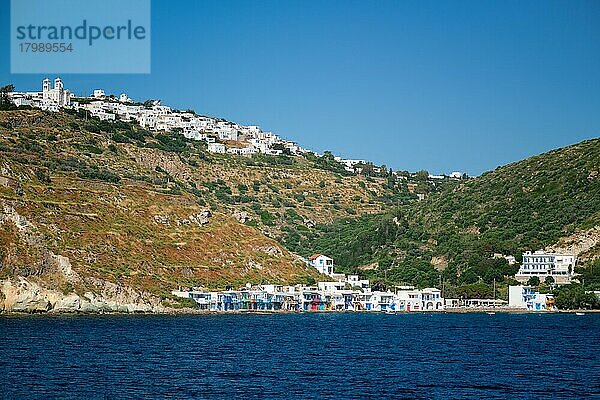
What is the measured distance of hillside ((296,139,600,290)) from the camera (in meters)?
121

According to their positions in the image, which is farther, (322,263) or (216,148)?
(216,148)

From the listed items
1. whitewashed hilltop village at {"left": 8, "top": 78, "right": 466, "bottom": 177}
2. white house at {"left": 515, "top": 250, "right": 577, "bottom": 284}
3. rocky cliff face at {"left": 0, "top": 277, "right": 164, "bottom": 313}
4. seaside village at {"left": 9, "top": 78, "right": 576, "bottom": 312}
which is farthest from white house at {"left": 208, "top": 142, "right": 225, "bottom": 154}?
rocky cliff face at {"left": 0, "top": 277, "right": 164, "bottom": 313}

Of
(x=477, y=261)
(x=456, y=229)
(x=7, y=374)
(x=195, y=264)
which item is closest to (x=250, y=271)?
(x=195, y=264)

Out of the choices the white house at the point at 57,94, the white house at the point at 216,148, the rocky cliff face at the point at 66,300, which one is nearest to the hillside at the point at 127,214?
the rocky cliff face at the point at 66,300

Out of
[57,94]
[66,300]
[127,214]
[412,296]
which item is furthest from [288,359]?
[57,94]

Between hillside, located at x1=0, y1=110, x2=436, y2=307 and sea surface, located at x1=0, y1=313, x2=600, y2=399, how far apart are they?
5.96 meters

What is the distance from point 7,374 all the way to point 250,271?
203 feet

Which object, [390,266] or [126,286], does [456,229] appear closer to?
[390,266]

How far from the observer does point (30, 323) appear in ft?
243

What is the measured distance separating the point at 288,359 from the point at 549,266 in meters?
68.1

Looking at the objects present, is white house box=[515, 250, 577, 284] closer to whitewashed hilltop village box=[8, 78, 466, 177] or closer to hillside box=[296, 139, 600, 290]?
hillside box=[296, 139, 600, 290]

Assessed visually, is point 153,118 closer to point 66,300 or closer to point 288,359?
point 66,300

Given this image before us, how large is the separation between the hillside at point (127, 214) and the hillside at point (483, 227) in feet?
41.0

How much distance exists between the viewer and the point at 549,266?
4478 inches
